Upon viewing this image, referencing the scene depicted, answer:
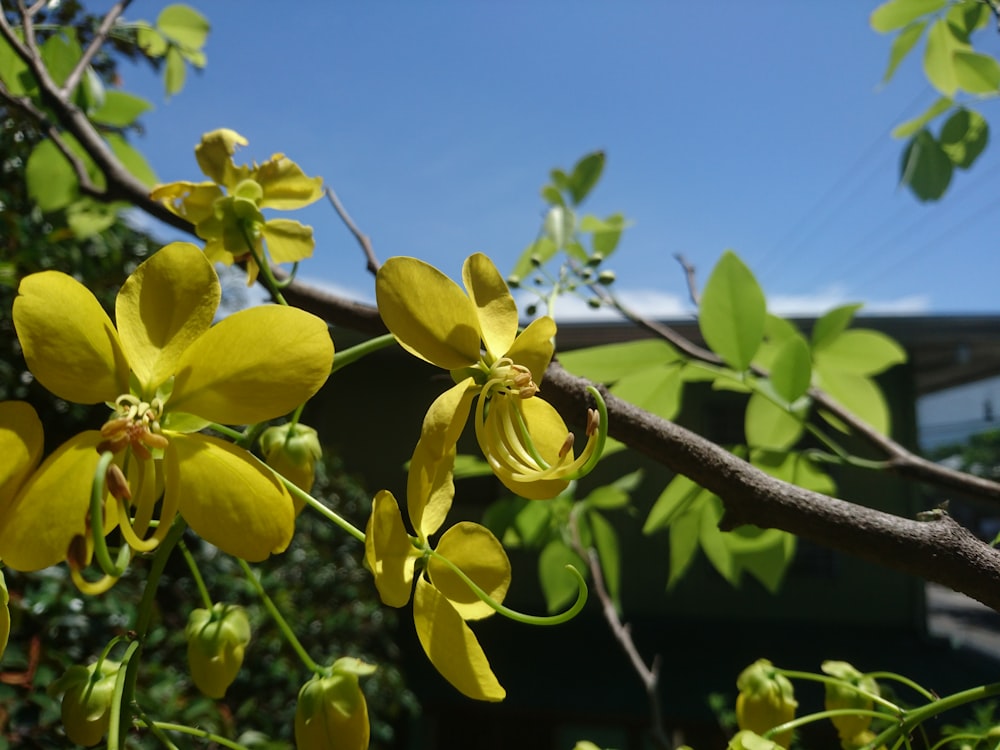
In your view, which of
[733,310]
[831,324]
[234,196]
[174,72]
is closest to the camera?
[234,196]

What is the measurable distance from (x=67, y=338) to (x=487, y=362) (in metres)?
0.16

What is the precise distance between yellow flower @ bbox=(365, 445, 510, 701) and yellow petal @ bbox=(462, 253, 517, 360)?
0.06m

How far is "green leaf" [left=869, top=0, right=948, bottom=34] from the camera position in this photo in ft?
2.80

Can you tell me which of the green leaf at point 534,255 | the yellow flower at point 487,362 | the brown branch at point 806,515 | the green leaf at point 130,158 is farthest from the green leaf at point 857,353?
the green leaf at point 130,158

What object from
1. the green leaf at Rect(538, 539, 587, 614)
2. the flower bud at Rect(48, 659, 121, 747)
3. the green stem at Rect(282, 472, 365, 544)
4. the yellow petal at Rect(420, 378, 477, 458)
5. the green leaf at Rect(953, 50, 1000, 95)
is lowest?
the green leaf at Rect(538, 539, 587, 614)

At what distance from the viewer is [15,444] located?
0.26 m

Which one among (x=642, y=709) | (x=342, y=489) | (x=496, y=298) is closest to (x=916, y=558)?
(x=496, y=298)

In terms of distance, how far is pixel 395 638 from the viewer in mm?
5539

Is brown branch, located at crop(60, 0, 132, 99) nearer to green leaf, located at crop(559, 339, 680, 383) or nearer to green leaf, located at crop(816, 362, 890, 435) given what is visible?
green leaf, located at crop(559, 339, 680, 383)

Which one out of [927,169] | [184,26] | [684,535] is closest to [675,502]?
[684,535]

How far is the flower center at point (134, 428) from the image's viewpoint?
0.25 m

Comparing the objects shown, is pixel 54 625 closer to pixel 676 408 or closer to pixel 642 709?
pixel 676 408

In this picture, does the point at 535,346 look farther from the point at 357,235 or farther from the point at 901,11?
the point at 901,11

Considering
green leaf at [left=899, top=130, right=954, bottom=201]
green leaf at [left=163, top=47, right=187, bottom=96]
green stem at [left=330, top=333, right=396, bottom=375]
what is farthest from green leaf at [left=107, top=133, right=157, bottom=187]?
green leaf at [left=899, top=130, right=954, bottom=201]
